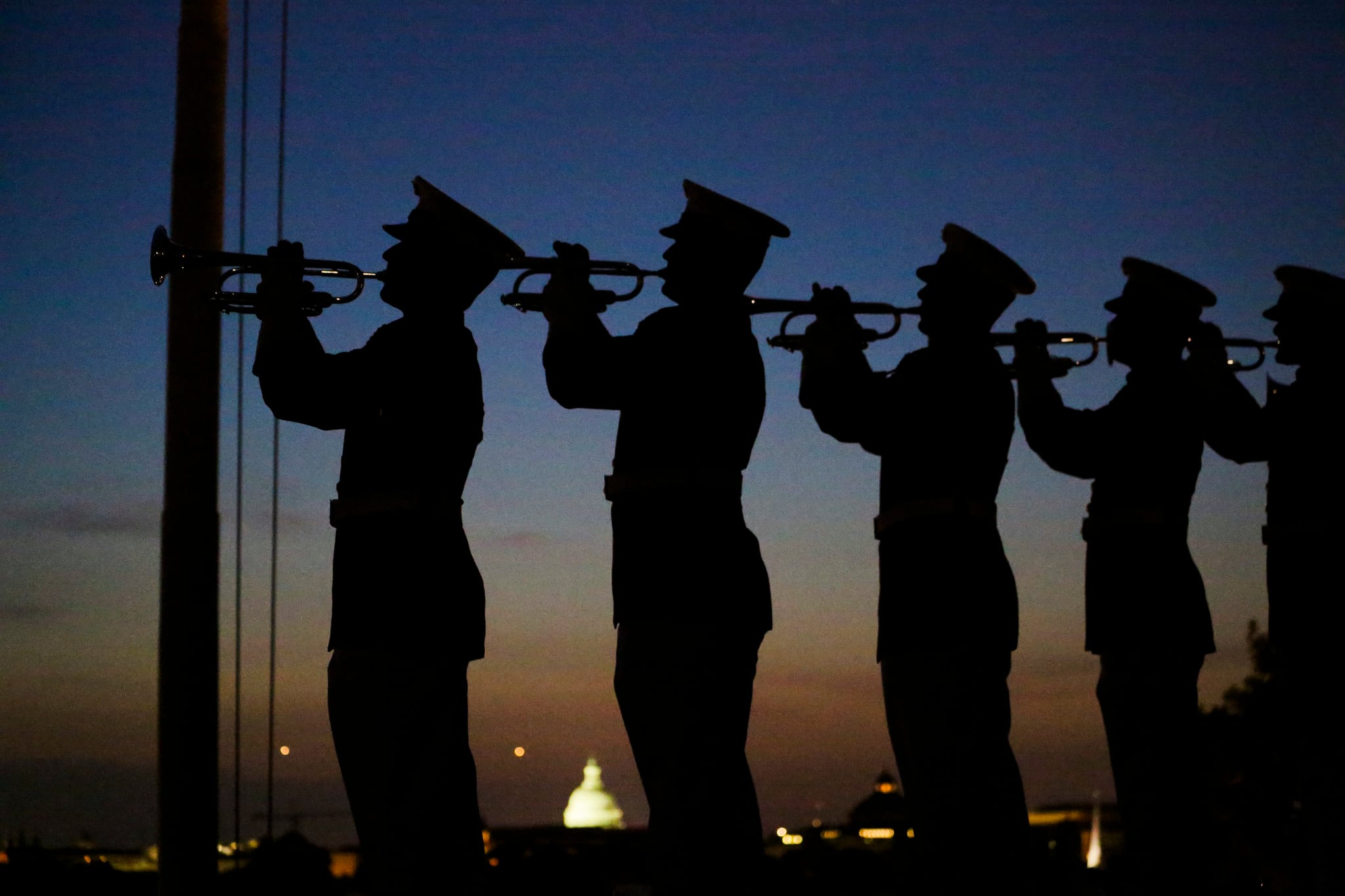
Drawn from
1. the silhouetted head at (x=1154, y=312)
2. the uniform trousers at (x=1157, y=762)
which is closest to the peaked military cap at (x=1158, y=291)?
the silhouetted head at (x=1154, y=312)

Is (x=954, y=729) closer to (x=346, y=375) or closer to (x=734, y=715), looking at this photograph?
(x=734, y=715)

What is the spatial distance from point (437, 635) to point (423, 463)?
0.65 m

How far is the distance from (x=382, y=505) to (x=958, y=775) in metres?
2.60

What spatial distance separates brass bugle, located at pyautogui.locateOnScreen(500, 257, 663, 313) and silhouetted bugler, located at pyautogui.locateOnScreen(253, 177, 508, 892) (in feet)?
0.98

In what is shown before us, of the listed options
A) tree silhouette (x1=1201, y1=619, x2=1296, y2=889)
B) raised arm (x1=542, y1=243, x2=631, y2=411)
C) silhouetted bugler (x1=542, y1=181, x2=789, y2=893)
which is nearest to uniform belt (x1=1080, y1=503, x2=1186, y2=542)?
silhouetted bugler (x1=542, y1=181, x2=789, y2=893)

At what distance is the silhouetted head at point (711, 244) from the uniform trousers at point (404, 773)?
190cm

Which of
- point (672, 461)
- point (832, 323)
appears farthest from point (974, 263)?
point (672, 461)

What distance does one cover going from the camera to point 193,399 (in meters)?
8.48

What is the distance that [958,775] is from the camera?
7250mm

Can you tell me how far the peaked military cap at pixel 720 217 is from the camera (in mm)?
7211

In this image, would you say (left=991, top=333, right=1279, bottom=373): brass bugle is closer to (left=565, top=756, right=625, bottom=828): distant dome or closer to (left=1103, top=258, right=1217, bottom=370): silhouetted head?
(left=1103, top=258, right=1217, bottom=370): silhouetted head

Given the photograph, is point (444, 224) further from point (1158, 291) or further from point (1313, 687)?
point (1313, 687)

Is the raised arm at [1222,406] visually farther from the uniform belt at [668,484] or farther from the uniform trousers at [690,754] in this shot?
the uniform trousers at [690,754]

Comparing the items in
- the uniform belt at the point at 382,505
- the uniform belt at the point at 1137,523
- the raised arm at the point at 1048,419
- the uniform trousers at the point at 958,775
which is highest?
the raised arm at the point at 1048,419
